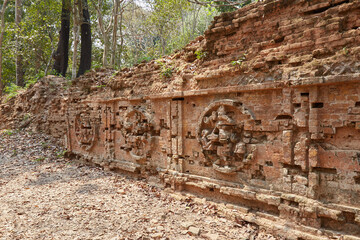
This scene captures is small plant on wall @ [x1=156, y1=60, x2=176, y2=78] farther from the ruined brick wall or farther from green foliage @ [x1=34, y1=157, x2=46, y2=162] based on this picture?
green foliage @ [x1=34, y1=157, x2=46, y2=162]

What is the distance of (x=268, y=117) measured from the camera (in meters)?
4.78

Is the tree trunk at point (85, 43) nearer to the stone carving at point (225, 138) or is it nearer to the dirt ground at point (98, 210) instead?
the dirt ground at point (98, 210)

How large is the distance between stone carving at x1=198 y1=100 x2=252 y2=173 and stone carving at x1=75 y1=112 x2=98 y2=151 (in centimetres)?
529

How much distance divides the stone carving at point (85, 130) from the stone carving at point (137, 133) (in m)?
1.93

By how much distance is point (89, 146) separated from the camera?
31.2 feet

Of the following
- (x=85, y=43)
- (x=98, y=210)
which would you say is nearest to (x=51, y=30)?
(x=85, y=43)

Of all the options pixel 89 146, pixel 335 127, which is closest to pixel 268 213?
pixel 335 127

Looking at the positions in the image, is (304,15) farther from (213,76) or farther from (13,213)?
(13,213)

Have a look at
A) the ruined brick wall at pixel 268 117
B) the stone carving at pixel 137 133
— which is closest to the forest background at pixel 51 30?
the stone carving at pixel 137 133

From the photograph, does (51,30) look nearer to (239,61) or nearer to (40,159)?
(40,159)

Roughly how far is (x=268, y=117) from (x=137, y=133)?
166 inches

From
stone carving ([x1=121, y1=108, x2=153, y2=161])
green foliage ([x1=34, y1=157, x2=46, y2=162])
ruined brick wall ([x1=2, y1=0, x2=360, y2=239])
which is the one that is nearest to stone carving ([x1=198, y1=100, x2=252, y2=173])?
ruined brick wall ([x1=2, y1=0, x2=360, y2=239])

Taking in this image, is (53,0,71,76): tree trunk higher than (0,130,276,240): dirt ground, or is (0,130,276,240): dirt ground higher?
(53,0,71,76): tree trunk

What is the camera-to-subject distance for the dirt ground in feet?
15.4
